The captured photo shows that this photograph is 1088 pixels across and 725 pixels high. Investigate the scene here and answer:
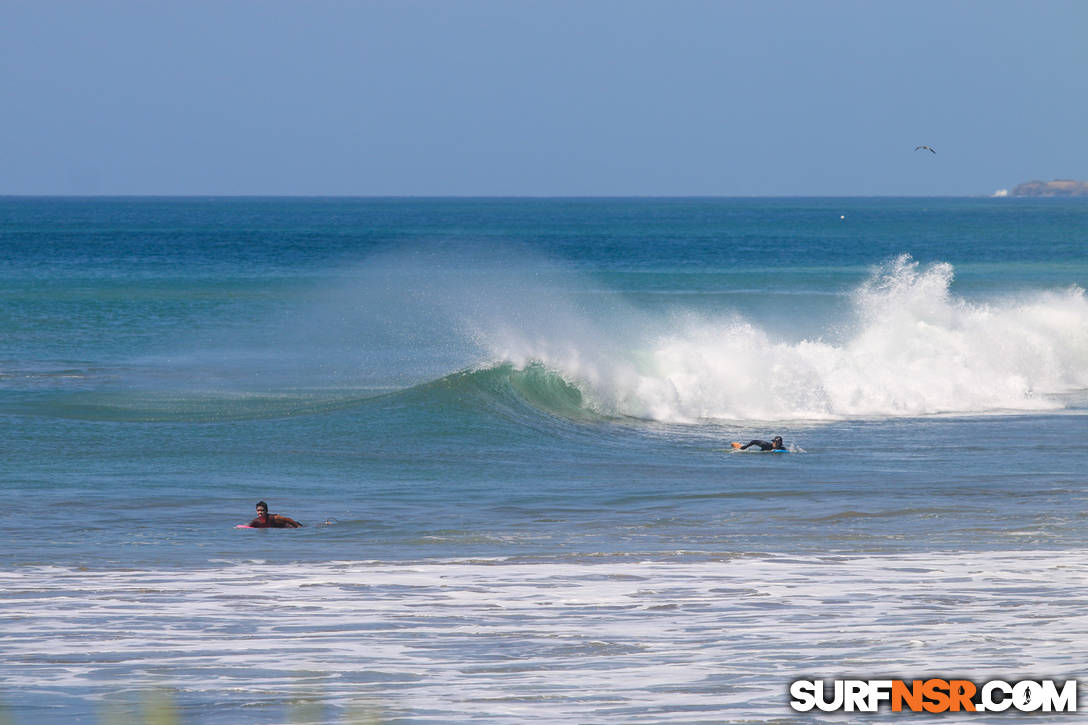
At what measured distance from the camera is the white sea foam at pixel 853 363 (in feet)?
90.0

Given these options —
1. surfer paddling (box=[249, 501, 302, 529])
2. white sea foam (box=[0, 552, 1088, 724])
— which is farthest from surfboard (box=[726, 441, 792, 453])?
surfer paddling (box=[249, 501, 302, 529])

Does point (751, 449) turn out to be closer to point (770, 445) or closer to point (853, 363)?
point (770, 445)

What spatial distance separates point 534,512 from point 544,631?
581 cm

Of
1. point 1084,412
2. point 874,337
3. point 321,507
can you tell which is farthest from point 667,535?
point 874,337

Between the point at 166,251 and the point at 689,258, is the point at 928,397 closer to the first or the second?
the point at 689,258

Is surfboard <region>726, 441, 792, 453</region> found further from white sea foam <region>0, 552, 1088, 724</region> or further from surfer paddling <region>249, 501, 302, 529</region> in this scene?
surfer paddling <region>249, 501, 302, 529</region>

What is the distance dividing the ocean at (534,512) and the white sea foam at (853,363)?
0.10 meters

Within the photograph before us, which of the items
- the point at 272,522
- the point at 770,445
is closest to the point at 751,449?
the point at 770,445

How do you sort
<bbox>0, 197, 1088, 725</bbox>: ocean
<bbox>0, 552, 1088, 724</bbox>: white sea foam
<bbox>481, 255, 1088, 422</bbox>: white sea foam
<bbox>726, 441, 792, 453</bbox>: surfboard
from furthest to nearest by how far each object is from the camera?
<bbox>481, 255, 1088, 422</bbox>: white sea foam < <bbox>726, 441, 792, 453</bbox>: surfboard < <bbox>0, 197, 1088, 725</bbox>: ocean < <bbox>0, 552, 1088, 724</bbox>: white sea foam

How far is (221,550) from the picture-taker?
1450 centimetres

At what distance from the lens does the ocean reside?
32.4ft

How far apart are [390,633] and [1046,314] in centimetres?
2767

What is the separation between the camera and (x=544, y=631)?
11.0 metres

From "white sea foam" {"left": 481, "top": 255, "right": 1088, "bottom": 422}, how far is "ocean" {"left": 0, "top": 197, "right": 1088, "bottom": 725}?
0.10 m
